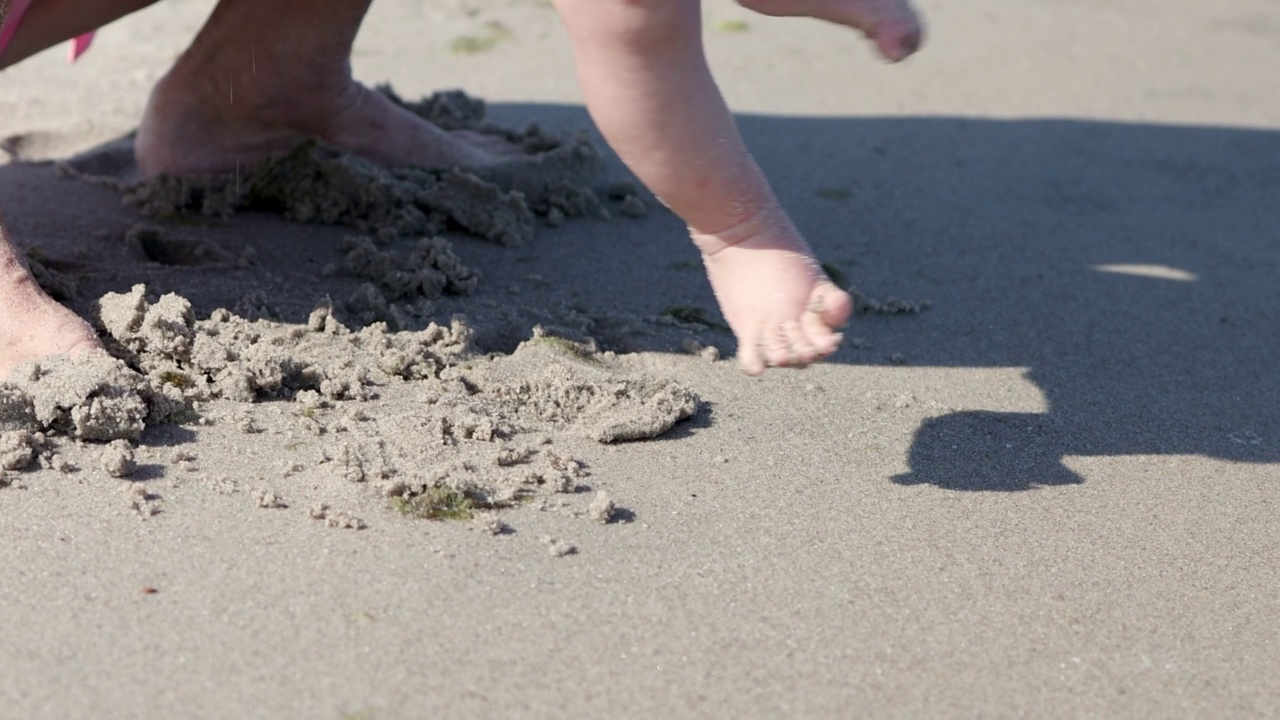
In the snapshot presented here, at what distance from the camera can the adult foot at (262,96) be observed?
248 centimetres

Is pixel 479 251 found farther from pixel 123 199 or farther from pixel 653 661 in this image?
pixel 653 661

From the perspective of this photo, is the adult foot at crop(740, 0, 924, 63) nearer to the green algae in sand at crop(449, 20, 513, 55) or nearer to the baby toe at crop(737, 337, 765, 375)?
the baby toe at crop(737, 337, 765, 375)

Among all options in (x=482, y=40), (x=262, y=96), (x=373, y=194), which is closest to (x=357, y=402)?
(x=373, y=194)

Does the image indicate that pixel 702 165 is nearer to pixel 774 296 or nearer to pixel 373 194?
pixel 774 296

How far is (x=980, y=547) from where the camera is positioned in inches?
61.3

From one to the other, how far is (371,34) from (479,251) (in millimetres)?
1719

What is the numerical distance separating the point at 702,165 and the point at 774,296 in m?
0.18

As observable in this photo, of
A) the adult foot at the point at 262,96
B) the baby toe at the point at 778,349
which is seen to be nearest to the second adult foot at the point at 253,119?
the adult foot at the point at 262,96

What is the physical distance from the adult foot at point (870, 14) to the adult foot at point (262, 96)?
1.09m

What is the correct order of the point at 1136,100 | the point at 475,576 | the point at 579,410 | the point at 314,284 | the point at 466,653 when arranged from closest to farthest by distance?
the point at 466,653
the point at 475,576
the point at 579,410
the point at 314,284
the point at 1136,100

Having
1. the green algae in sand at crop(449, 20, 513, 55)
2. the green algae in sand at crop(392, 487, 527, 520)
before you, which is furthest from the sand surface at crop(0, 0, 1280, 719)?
the green algae in sand at crop(449, 20, 513, 55)

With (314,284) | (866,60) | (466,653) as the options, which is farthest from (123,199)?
(866,60)

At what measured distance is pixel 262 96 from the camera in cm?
252

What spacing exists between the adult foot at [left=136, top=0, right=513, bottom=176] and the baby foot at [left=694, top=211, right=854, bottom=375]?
109 cm
